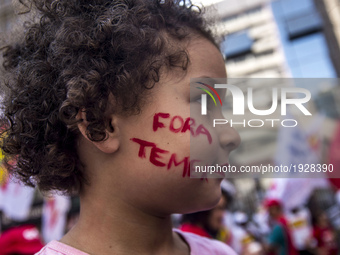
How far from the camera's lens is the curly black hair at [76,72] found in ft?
3.15

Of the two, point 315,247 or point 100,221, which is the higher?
point 100,221

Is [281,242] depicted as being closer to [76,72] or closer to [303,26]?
[76,72]

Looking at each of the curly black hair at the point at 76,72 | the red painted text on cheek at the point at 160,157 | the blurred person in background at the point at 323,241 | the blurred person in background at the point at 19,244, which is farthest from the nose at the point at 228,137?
the blurred person in background at the point at 323,241

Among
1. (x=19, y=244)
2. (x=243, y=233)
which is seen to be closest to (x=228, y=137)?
(x=19, y=244)

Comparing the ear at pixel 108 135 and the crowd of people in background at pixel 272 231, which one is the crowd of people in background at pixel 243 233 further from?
the ear at pixel 108 135

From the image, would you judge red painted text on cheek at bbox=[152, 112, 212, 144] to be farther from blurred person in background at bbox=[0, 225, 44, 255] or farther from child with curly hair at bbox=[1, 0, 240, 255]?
blurred person in background at bbox=[0, 225, 44, 255]

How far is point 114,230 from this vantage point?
0.97 metres

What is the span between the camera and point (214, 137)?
0.96 m

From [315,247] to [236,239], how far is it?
5.66ft

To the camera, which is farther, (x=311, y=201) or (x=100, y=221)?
(x=311, y=201)

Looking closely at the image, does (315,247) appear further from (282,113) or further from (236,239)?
(282,113)

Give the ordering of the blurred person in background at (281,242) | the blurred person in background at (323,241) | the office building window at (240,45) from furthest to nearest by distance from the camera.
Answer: the office building window at (240,45), the blurred person in background at (323,241), the blurred person in background at (281,242)

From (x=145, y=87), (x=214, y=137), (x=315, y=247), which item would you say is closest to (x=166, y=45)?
(x=145, y=87)

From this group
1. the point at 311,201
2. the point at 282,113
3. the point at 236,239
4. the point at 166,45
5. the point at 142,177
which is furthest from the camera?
the point at 311,201
